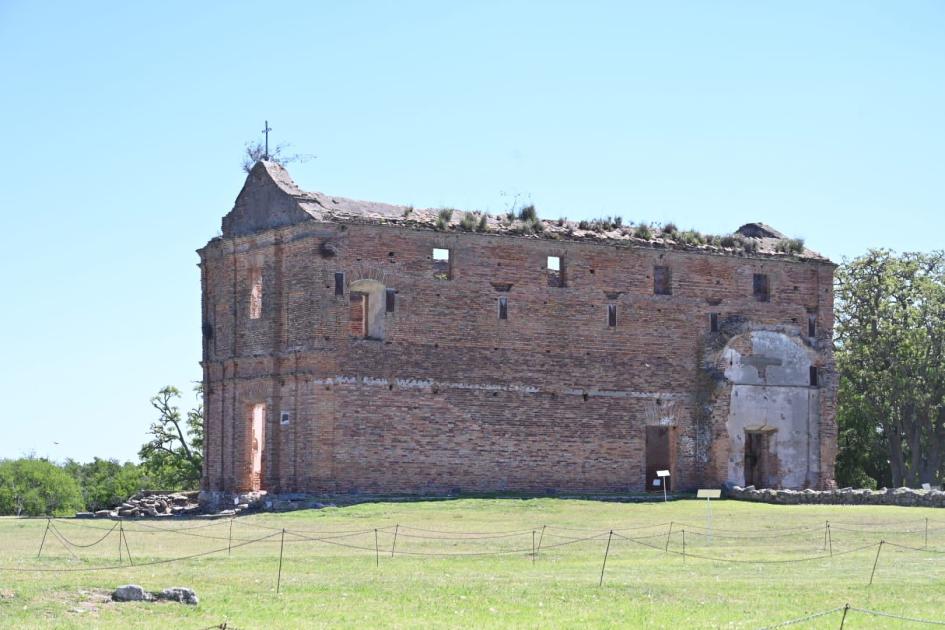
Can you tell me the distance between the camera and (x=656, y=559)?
3008cm

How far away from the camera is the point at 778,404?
47469 millimetres

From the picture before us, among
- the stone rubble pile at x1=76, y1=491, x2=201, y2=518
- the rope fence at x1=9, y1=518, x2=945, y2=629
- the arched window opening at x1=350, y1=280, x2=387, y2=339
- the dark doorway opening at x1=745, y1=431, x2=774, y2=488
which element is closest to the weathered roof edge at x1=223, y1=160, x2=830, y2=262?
the arched window opening at x1=350, y1=280, x2=387, y2=339

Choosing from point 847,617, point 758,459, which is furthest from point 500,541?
point 758,459

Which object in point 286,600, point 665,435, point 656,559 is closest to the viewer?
point 286,600

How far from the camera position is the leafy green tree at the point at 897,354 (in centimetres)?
→ 5950

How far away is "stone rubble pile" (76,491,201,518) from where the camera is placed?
139ft

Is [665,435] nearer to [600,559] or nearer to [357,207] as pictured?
[357,207]

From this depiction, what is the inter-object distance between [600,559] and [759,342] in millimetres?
18690

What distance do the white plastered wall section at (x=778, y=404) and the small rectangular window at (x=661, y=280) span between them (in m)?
2.47

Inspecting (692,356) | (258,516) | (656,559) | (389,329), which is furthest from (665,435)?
(656,559)

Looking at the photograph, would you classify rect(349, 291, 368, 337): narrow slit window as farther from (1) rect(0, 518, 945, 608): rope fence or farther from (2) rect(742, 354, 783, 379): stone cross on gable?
(2) rect(742, 354, 783, 379): stone cross on gable

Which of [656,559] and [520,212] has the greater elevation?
[520,212]

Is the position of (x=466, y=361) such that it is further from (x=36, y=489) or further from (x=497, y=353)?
(x=36, y=489)

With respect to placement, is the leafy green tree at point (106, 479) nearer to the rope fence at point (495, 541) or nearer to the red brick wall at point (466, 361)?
the red brick wall at point (466, 361)
